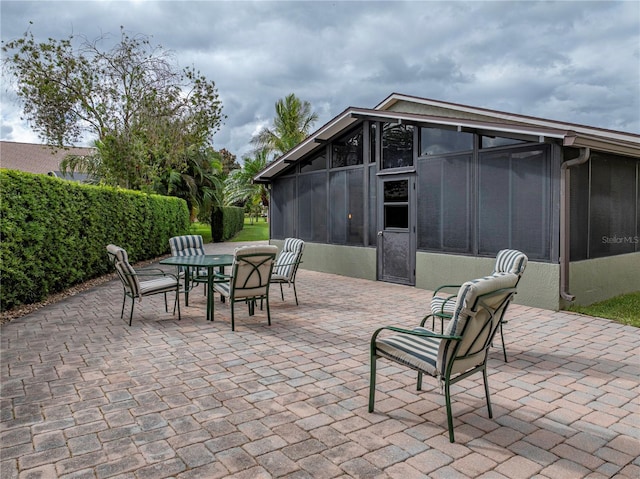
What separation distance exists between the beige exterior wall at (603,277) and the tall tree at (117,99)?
474 inches

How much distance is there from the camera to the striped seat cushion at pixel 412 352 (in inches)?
117

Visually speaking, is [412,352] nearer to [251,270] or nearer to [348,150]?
[251,270]

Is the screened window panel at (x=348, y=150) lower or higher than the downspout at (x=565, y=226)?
higher

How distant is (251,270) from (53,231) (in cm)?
385

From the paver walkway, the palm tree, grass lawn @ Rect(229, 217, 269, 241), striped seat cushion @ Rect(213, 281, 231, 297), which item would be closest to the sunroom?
the paver walkway

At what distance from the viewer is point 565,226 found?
6.54 meters

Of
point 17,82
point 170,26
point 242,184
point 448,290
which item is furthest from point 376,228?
point 242,184

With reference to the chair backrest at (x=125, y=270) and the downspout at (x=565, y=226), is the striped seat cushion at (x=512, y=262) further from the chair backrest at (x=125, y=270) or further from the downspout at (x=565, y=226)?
the chair backrest at (x=125, y=270)

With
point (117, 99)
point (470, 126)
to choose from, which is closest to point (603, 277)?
point (470, 126)

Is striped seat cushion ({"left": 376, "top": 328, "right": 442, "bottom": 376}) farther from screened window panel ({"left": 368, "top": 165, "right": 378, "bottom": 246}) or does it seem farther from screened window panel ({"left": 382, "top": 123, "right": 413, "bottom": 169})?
screened window panel ({"left": 368, "top": 165, "right": 378, "bottom": 246})

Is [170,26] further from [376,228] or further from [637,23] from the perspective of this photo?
[637,23]

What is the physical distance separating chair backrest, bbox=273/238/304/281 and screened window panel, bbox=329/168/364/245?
9.02ft

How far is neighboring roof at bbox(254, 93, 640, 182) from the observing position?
6.41m

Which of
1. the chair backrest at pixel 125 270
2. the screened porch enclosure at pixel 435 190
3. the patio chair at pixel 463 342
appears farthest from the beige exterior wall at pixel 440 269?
the chair backrest at pixel 125 270
